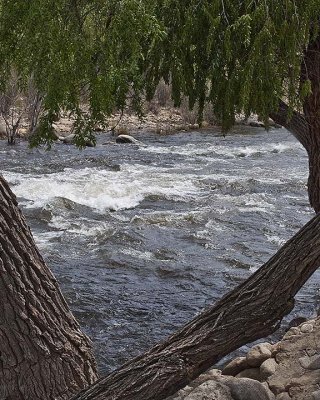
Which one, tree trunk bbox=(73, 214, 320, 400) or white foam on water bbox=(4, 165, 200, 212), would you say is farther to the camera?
white foam on water bbox=(4, 165, 200, 212)

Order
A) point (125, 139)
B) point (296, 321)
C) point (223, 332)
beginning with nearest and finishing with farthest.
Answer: point (223, 332)
point (296, 321)
point (125, 139)

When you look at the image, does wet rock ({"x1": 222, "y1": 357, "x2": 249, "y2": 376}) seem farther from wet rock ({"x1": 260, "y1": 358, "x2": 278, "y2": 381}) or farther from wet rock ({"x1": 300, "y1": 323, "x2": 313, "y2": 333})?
wet rock ({"x1": 300, "y1": 323, "x2": 313, "y2": 333})

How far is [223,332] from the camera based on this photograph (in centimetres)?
383

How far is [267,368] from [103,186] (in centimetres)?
832

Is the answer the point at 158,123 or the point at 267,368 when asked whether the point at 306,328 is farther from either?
the point at 158,123

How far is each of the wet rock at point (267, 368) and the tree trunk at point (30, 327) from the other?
1.53 m

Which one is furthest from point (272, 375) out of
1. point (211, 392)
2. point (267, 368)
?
point (211, 392)

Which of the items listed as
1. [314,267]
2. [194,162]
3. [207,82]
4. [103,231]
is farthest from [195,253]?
[194,162]

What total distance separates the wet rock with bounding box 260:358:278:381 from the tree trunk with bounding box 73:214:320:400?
1.42 m

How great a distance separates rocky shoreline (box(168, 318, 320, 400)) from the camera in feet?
15.0

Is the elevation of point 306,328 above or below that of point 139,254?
above

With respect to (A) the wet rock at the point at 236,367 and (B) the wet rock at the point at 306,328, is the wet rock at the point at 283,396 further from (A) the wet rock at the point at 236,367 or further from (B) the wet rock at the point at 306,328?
(B) the wet rock at the point at 306,328

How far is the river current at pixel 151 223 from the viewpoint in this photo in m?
7.76

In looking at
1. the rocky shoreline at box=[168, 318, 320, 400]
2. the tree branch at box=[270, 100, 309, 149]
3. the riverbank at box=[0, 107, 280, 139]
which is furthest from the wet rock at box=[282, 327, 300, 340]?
the riverbank at box=[0, 107, 280, 139]
